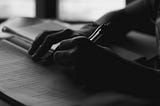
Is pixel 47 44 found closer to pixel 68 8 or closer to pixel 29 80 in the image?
pixel 29 80

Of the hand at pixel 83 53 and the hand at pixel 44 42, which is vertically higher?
the hand at pixel 83 53

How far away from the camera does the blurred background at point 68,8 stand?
2.05 meters

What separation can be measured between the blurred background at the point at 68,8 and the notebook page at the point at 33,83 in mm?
1118

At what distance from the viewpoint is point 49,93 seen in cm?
72

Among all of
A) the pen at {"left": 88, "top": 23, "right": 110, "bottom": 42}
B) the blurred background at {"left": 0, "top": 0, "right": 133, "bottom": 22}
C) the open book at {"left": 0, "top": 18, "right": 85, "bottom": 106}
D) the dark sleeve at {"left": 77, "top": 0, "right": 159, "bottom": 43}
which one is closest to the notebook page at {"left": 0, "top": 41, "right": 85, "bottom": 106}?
the open book at {"left": 0, "top": 18, "right": 85, "bottom": 106}

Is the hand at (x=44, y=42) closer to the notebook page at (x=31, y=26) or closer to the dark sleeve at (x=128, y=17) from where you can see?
the notebook page at (x=31, y=26)

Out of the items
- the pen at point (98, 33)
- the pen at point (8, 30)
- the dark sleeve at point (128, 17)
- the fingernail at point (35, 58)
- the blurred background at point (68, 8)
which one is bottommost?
the blurred background at point (68, 8)

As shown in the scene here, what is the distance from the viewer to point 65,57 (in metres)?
0.78

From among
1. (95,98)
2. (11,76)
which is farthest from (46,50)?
(95,98)

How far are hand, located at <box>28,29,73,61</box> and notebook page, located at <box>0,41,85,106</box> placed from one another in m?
0.02

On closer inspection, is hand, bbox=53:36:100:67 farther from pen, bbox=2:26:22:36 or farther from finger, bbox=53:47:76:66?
pen, bbox=2:26:22:36

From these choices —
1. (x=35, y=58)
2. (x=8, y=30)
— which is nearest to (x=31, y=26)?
(x=8, y=30)

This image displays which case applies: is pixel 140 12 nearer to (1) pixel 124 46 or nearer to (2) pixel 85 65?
(1) pixel 124 46

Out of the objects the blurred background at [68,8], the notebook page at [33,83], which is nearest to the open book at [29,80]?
the notebook page at [33,83]
